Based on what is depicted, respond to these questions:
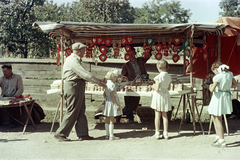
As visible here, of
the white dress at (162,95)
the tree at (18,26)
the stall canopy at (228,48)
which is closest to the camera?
the white dress at (162,95)

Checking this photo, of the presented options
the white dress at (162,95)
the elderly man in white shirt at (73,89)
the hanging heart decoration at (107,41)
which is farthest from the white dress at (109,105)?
the hanging heart decoration at (107,41)

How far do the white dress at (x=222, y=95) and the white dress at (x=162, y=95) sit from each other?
94cm

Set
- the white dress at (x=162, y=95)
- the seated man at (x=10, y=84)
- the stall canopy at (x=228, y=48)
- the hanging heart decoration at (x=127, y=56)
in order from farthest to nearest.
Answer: the hanging heart decoration at (x=127, y=56)
the stall canopy at (x=228, y=48)
the seated man at (x=10, y=84)
the white dress at (x=162, y=95)

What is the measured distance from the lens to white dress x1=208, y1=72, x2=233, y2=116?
15.6ft

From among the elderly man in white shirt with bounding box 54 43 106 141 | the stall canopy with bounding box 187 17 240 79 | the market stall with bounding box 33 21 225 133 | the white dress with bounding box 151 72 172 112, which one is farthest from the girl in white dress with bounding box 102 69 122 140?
the stall canopy with bounding box 187 17 240 79

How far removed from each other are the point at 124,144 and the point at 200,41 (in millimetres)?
3956

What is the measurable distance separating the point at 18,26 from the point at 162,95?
10039 mm

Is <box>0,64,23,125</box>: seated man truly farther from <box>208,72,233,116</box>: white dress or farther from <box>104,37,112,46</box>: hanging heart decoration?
<box>208,72,233,116</box>: white dress

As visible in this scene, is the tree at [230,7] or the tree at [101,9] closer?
the tree at [101,9]

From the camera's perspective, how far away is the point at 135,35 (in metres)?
7.32

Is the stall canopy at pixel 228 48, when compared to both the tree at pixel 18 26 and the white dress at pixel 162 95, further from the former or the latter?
the tree at pixel 18 26

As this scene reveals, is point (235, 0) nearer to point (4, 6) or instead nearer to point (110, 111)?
point (4, 6)

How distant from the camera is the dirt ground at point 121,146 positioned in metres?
4.33

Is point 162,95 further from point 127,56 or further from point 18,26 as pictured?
point 18,26
